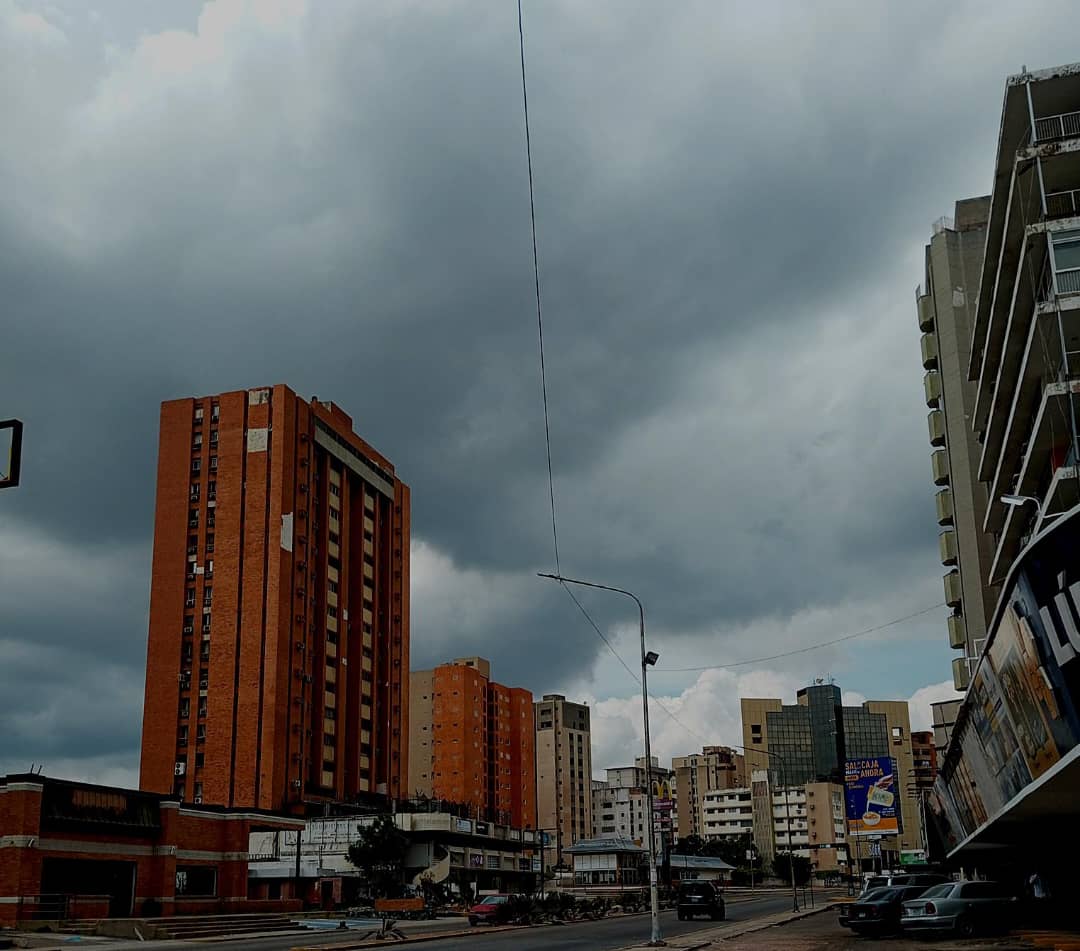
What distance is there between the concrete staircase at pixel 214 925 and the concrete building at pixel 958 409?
140ft

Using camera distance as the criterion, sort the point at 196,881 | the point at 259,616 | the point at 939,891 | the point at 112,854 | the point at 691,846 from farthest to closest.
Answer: the point at 691,846, the point at 259,616, the point at 196,881, the point at 112,854, the point at 939,891

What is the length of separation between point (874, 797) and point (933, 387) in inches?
1094

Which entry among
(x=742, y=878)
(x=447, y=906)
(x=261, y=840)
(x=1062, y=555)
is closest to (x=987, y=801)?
(x=1062, y=555)

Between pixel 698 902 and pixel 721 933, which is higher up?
pixel 721 933

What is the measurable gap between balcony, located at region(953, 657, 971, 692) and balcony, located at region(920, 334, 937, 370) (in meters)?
20.8

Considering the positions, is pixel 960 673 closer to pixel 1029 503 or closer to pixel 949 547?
pixel 949 547

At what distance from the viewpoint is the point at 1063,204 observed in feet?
129

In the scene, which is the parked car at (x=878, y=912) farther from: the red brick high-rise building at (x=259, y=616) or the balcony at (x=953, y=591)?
the red brick high-rise building at (x=259, y=616)

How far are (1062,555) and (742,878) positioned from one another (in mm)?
155639

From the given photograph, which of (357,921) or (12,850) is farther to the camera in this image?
(357,921)

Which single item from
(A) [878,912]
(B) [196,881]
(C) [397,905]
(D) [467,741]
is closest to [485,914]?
(C) [397,905]

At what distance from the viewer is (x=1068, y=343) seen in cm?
3816

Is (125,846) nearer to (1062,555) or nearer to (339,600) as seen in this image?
(1062,555)

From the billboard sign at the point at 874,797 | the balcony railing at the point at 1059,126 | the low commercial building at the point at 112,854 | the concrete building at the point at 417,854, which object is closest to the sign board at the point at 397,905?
the low commercial building at the point at 112,854
